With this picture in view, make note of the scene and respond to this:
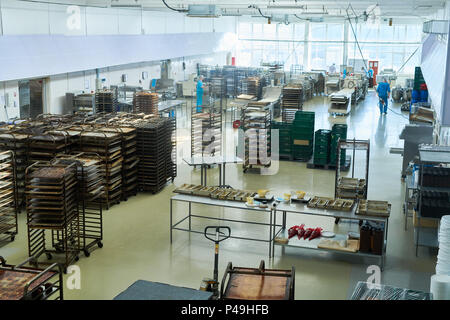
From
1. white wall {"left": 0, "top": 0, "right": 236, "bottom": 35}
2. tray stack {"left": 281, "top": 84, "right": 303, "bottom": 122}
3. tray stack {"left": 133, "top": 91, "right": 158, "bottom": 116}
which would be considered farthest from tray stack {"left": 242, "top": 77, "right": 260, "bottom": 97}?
tray stack {"left": 133, "top": 91, "right": 158, "bottom": 116}

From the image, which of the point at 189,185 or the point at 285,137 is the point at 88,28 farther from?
the point at 189,185

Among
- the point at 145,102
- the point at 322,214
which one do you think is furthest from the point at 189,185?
the point at 145,102

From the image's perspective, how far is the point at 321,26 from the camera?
39.5 m

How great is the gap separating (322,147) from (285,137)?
1460mm

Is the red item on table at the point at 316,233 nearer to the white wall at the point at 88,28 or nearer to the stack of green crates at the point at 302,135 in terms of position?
the stack of green crates at the point at 302,135

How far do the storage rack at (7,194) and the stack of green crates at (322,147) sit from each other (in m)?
8.19

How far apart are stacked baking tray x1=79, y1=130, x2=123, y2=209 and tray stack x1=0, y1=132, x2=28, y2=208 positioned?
119 cm

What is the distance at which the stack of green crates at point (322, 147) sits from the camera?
610 inches

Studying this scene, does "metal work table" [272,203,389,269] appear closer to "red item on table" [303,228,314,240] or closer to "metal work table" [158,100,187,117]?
"red item on table" [303,228,314,240]

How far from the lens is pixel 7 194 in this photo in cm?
1014

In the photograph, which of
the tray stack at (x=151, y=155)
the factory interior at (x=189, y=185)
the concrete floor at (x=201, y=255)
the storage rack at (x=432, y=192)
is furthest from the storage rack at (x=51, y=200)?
the storage rack at (x=432, y=192)
